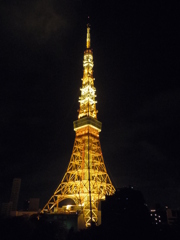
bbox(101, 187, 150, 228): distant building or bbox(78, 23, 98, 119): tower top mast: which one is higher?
bbox(78, 23, 98, 119): tower top mast

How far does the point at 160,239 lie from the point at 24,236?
15.1m

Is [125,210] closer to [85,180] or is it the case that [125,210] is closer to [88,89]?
[85,180]

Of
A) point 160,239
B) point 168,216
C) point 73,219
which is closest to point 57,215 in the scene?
point 73,219

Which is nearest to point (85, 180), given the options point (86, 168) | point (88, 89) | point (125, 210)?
point (86, 168)

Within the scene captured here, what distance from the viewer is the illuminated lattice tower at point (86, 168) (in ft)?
111

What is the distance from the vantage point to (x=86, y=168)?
38.9 metres

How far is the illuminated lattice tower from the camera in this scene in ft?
111

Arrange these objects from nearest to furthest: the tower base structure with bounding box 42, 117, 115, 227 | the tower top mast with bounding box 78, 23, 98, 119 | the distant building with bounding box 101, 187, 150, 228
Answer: the distant building with bounding box 101, 187, 150, 228 → the tower base structure with bounding box 42, 117, 115, 227 → the tower top mast with bounding box 78, 23, 98, 119

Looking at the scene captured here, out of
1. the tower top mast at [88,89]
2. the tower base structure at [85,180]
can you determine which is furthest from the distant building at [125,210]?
the tower top mast at [88,89]

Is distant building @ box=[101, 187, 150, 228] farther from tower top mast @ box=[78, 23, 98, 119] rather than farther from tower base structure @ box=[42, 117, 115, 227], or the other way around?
tower top mast @ box=[78, 23, 98, 119]

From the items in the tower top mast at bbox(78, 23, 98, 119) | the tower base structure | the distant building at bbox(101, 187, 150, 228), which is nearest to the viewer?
the distant building at bbox(101, 187, 150, 228)

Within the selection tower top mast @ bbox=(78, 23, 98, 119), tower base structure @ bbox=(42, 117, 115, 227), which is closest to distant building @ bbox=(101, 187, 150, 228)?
tower base structure @ bbox=(42, 117, 115, 227)

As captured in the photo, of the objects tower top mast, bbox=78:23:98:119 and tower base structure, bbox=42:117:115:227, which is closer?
tower base structure, bbox=42:117:115:227

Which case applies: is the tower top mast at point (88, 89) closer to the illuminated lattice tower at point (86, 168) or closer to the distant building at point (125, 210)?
the illuminated lattice tower at point (86, 168)
